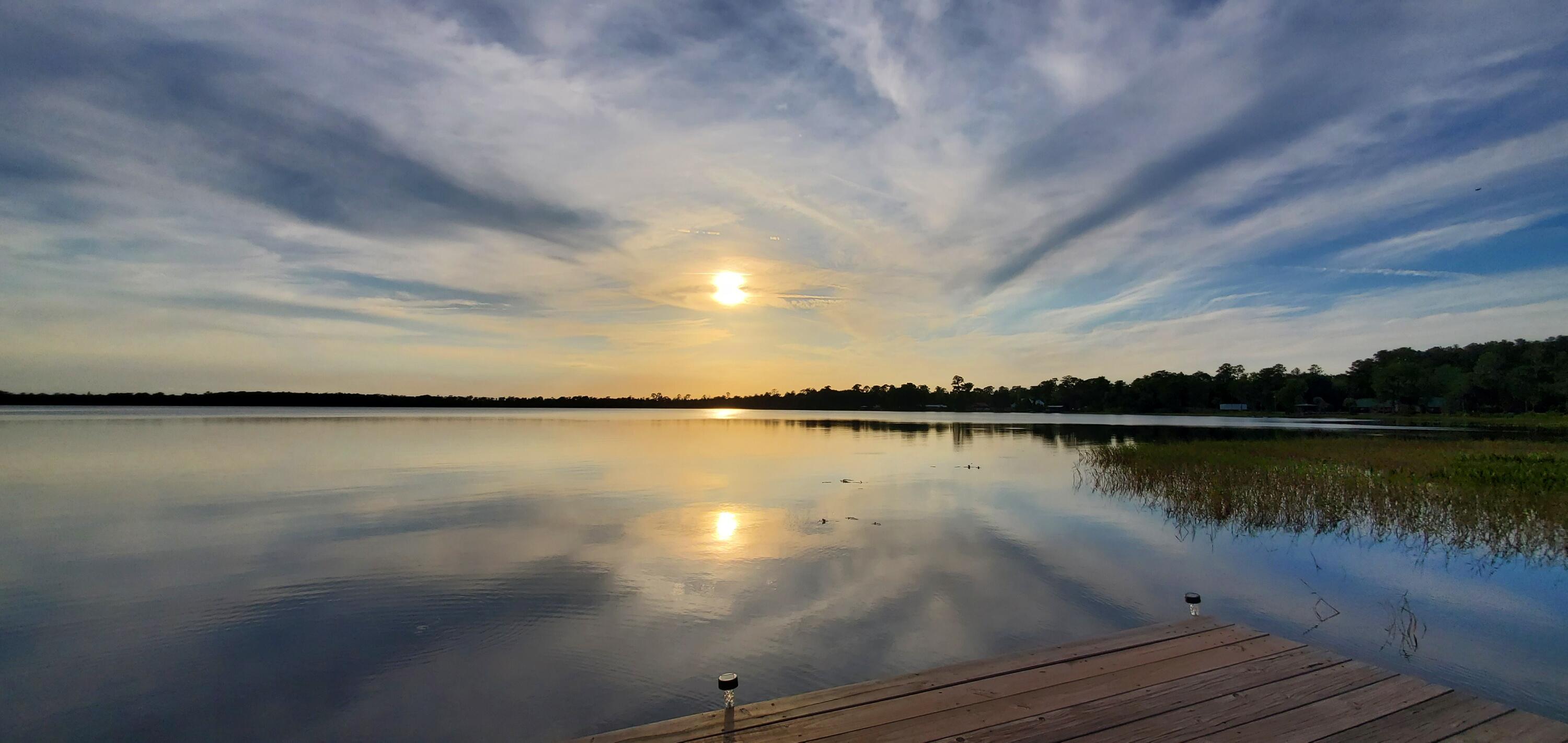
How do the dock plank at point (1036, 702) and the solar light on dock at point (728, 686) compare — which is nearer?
the dock plank at point (1036, 702)

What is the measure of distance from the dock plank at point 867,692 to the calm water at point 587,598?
1.95m

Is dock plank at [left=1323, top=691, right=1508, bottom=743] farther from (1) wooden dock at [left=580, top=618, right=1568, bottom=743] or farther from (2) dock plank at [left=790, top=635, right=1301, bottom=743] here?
(2) dock plank at [left=790, top=635, right=1301, bottom=743]

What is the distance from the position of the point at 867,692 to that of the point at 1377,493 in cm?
2120

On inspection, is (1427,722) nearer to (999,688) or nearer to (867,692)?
(999,688)

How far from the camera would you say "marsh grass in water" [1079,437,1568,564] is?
15039 mm

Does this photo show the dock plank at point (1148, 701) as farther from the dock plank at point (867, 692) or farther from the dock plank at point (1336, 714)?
the dock plank at point (867, 692)

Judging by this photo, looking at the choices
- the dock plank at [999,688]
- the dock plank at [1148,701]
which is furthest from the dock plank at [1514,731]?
the dock plank at [999,688]

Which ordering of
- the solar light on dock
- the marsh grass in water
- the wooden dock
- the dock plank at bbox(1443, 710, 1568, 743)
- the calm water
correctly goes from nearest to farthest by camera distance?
the dock plank at bbox(1443, 710, 1568, 743)
the wooden dock
the solar light on dock
the calm water
the marsh grass in water

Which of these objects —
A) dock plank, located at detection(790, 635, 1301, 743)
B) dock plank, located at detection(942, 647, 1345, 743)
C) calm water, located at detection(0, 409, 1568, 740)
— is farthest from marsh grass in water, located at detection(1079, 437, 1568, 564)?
dock plank, located at detection(790, 635, 1301, 743)

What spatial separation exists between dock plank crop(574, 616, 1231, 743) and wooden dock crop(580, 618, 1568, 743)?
0.05 ft

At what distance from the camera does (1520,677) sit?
312 inches

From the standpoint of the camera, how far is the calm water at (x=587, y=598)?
24.5ft

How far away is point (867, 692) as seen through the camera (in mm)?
5734

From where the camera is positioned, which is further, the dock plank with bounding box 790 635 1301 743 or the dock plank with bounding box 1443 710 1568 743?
the dock plank with bounding box 790 635 1301 743
